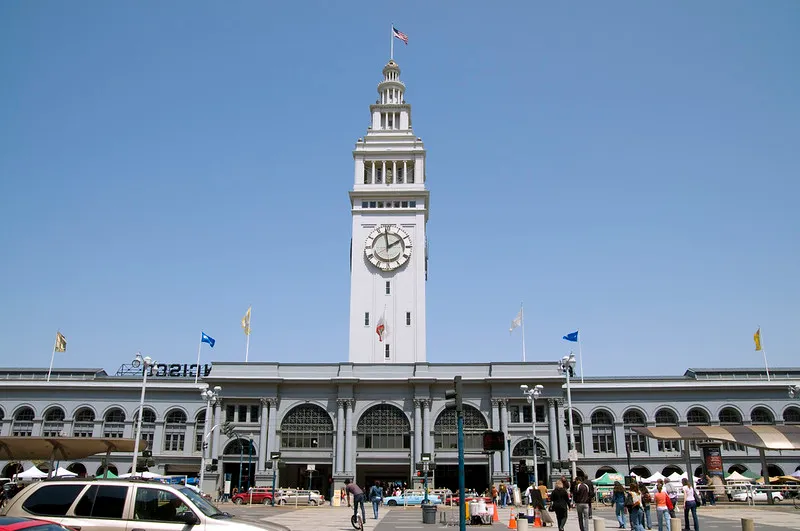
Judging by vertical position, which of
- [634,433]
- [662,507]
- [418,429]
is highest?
[418,429]

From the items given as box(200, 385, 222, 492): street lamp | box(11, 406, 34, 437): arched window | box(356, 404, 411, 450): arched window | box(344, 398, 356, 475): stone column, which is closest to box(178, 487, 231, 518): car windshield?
box(200, 385, 222, 492): street lamp

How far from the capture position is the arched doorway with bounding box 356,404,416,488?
2532 inches

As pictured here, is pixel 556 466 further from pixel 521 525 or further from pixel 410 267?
pixel 521 525

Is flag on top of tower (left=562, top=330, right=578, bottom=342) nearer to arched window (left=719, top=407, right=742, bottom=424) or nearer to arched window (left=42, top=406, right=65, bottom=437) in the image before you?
arched window (left=719, top=407, right=742, bottom=424)

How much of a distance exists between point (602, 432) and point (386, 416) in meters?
24.6

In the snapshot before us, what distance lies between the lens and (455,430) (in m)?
64.4

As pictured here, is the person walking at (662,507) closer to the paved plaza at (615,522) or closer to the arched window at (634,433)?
the paved plaza at (615,522)

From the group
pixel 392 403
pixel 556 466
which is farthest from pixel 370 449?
pixel 556 466

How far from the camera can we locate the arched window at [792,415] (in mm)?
71438

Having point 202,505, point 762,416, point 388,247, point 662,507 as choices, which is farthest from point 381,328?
point 202,505

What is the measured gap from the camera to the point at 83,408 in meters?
73.9

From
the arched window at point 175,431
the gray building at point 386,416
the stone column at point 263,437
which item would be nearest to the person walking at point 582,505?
the gray building at point 386,416

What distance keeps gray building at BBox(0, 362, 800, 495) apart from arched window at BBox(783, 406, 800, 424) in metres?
0.15

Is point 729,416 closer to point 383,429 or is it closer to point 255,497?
point 383,429
